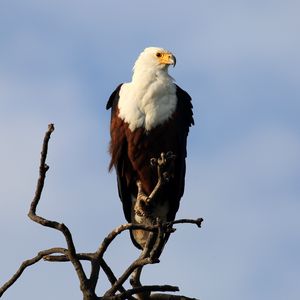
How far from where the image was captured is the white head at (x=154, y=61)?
8.66 m

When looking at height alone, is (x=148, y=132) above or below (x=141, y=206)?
above

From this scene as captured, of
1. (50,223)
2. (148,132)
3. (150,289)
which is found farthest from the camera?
(148,132)

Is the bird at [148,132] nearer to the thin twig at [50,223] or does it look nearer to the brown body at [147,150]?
the brown body at [147,150]

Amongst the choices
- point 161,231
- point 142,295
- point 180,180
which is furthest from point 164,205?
point 161,231

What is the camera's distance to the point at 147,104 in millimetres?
8234

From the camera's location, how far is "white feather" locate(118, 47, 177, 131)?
818cm

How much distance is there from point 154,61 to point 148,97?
62 centimetres

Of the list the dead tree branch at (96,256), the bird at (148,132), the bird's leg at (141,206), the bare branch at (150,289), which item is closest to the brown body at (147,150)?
the bird at (148,132)

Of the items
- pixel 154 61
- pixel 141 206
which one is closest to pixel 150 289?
pixel 141 206

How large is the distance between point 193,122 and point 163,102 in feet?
1.89

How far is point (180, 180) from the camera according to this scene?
8648 millimetres

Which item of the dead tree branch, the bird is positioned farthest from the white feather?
the dead tree branch

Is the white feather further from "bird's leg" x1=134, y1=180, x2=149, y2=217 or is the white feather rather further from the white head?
"bird's leg" x1=134, y1=180, x2=149, y2=217

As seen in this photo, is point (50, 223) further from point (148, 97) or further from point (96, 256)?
point (148, 97)
